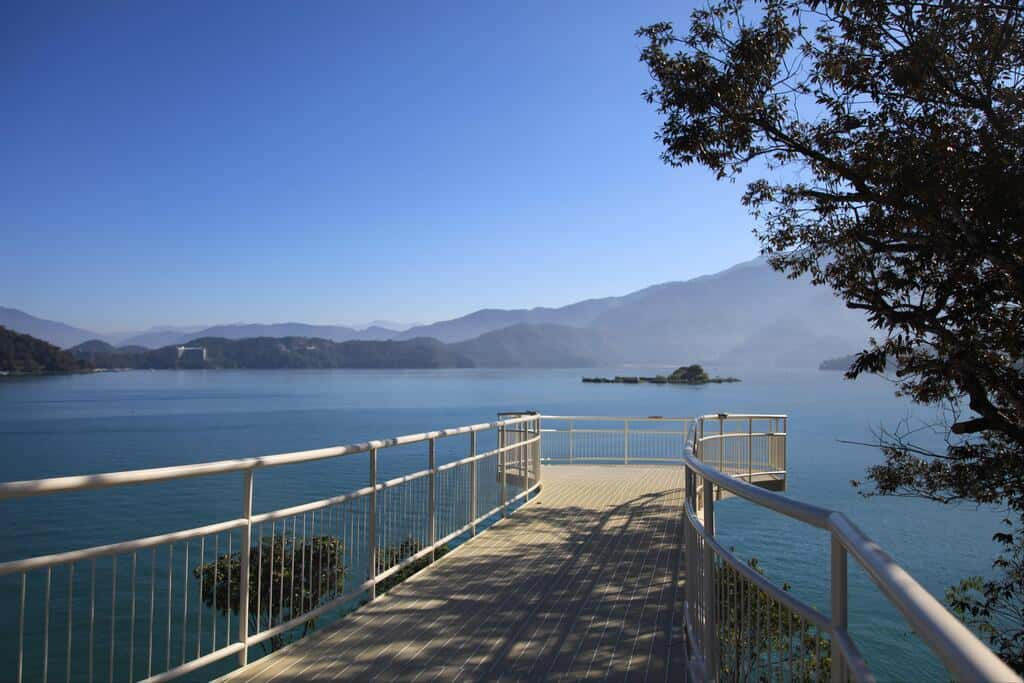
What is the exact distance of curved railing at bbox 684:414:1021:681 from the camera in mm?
1143

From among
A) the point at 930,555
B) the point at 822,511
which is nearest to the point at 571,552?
the point at 822,511

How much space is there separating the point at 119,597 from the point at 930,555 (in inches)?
970

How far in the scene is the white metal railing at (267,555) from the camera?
3.76m

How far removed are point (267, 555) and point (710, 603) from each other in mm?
9610

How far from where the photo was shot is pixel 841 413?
89.3 meters

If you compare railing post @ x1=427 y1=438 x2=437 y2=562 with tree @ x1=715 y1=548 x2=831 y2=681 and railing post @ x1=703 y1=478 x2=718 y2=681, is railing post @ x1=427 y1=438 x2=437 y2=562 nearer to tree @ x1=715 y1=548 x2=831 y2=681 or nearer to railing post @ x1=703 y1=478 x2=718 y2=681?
railing post @ x1=703 y1=478 x2=718 y2=681

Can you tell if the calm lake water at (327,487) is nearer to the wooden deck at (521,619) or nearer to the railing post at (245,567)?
the wooden deck at (521,619)

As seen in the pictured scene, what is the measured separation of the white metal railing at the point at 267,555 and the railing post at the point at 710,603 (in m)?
2.49

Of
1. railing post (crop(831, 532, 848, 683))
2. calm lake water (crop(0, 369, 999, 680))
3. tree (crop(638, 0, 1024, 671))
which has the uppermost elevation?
tree (crop(638, 0, 1024, 671))

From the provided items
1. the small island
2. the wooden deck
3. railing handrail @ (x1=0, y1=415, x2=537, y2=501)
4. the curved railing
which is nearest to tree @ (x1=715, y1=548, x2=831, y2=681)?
the curved railing

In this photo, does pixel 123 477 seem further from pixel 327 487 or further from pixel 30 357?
pixel 30 357

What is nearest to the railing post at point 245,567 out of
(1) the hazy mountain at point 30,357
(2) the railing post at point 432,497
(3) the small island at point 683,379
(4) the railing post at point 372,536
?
(4) the railing post at point 372,536

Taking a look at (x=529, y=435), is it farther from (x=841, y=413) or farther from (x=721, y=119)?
(x=841, y=413)

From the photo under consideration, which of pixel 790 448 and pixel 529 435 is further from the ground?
pixel 529 435
